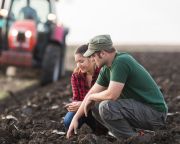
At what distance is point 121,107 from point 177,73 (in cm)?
1044

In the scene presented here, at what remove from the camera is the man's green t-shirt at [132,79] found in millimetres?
A: 6411

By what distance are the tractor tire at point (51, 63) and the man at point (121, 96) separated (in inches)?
321

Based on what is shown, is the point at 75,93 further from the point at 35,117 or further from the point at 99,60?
the point at 35,117

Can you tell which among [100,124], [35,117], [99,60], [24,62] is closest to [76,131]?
[100,124]

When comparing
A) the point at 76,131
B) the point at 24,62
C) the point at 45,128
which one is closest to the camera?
the point at 76,131

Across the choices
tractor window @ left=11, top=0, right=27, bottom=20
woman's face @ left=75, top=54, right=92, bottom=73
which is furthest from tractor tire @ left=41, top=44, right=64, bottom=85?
woman's face @ left=75, top=54, right=92, bottom=73

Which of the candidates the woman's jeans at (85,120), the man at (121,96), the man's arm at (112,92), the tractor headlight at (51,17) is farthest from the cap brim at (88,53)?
the tractor headlight at (51,17)

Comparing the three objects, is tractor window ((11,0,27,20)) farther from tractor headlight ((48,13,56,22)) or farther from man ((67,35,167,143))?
man ((67,35,167,143))

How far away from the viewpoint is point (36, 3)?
1521 centimetres

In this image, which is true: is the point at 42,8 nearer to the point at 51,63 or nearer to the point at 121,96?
the point at 51,63

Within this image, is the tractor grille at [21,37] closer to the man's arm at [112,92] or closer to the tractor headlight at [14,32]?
the tractor headlight at [14,32]

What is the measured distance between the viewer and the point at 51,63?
1509cm

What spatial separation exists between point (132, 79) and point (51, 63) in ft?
28.2

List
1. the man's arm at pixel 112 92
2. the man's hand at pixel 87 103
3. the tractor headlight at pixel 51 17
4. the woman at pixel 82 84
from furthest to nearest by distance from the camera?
the tractor headlight at pixel 51 17, the woman at pixel 82 84, the man's hand at pixel 87 103, the man's arm at pixel 112 92
